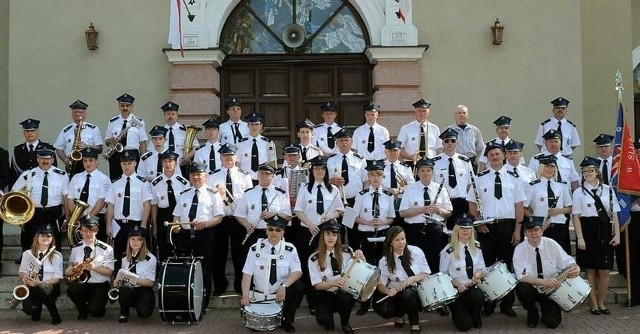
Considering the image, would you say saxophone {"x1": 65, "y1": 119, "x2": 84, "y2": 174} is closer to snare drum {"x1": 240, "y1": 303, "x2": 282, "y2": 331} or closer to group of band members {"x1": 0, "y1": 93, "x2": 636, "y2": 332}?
group of band members {"x1": 0, "y1": 93, "x2": 636, "y2": 332}

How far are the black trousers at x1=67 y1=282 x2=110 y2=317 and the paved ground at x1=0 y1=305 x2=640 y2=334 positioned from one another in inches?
5.4

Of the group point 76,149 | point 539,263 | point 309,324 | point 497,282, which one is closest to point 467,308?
point 497,282

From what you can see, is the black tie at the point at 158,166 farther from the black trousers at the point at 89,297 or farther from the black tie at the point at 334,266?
the black tie at the point at 334,266

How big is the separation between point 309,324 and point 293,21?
22.9 feet

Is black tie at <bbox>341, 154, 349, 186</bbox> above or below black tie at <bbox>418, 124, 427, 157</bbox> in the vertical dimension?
below

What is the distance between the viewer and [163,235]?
36.0 ft

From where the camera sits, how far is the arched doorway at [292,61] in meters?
14.9

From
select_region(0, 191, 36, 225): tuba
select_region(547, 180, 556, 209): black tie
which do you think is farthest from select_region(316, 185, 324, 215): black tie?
select_region(0, 191, 36, 225): tuba

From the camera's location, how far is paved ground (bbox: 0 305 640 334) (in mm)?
9594

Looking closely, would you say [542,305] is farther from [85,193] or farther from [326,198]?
[85,193]

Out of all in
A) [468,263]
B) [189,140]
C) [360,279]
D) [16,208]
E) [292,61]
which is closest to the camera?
[360,279]

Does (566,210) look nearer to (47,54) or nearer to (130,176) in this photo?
(130,176)

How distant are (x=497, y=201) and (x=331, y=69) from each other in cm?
543

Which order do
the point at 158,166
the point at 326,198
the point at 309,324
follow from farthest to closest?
the point at 158,166 → the point at 326,198 → the point at 309,324
